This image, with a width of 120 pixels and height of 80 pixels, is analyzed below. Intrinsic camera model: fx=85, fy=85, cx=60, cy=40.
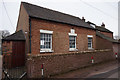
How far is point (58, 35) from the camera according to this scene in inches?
407

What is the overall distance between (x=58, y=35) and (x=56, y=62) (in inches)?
160

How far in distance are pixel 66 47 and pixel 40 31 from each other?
4.02m

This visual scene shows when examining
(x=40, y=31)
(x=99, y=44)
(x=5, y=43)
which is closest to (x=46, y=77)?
(x=40, y=31)

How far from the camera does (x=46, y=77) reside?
629 cm

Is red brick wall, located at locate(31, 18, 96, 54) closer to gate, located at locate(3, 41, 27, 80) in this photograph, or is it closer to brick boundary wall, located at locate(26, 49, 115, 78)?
gate, located at locate(3, 41, 27, 80)

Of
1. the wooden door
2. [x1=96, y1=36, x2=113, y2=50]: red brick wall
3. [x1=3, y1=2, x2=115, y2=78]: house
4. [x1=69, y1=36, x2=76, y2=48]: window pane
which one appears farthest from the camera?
[x1=96, y1=36, x2=113, y2=50]: red brick wall

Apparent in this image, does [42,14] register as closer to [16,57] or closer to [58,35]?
[58,35]

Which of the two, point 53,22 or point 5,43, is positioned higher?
point 53,22

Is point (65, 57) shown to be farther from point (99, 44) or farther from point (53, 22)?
point (99, 44)

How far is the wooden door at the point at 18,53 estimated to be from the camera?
9.10m

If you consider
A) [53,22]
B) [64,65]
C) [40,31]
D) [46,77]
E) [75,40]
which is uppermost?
[53,22]

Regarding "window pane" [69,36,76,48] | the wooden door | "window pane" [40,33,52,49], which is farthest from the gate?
"window pane" [69,36,76,48]

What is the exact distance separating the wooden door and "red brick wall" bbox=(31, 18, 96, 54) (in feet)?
7.30

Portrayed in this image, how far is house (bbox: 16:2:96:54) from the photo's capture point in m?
8.52
